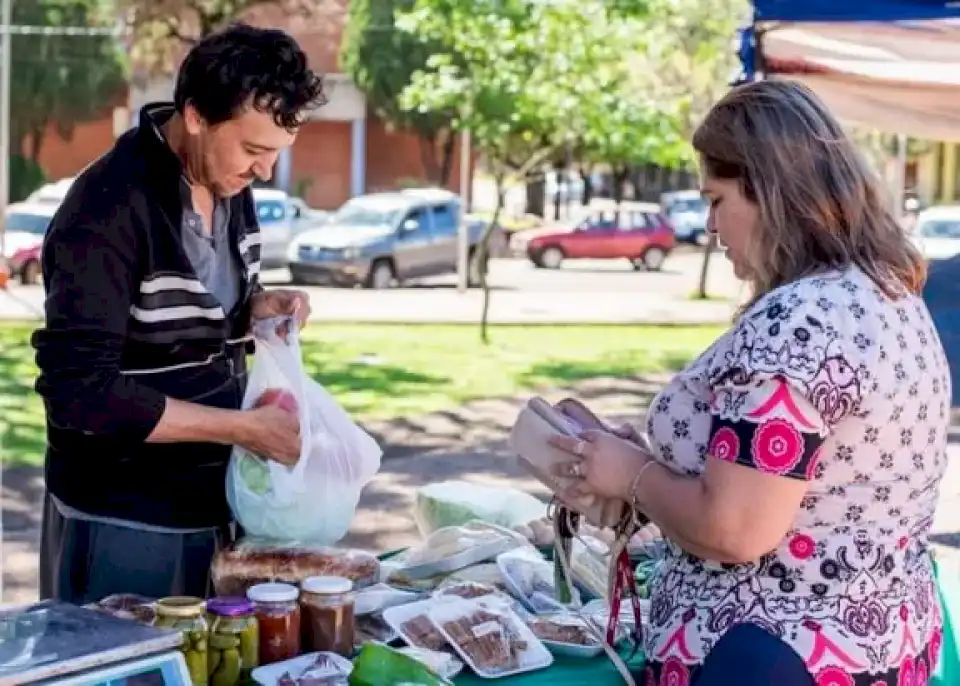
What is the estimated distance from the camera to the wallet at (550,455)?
2086mm

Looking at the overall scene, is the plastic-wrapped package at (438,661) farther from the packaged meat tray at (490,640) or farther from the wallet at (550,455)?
the wallet at (550,455)

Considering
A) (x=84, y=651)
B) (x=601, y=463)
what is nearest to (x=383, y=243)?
(x=601, y=463)

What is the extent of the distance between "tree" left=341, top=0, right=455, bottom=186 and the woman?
29.9 metres

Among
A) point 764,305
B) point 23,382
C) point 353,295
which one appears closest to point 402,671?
point 764,305

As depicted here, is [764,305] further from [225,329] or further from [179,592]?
[179,592]

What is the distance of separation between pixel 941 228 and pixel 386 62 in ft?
49.9

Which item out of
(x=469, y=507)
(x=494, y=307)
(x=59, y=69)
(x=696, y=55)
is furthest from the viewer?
(x=59, y=69)

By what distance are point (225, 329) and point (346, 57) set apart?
31863 millimetres

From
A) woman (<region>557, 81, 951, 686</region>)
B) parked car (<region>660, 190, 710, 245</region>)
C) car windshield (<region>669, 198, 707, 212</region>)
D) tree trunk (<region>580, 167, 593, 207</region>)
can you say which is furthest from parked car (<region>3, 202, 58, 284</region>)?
tree trunk (<region>580, 167, 593, 207</region>)

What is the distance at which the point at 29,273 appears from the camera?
19016mm

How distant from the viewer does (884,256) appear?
1.94 m

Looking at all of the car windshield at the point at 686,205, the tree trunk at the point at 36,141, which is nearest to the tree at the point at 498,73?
the car windshield at the point at 686,205

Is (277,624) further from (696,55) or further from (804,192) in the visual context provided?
(696,55)

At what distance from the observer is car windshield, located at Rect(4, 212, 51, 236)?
19719 mm
